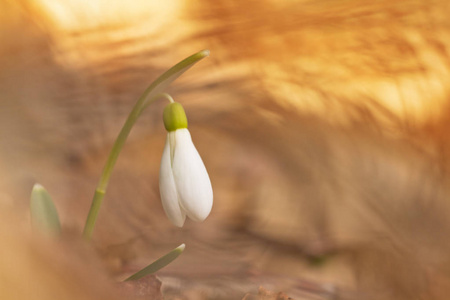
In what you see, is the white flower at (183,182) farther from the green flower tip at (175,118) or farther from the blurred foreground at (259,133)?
the blurred foreground at (259,133)

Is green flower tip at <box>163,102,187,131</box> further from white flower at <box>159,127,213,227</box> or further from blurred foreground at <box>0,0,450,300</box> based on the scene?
blurred foreground at <box>0,0,450,300</box>

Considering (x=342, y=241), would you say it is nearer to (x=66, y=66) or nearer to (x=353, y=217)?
(x=353, y=217)

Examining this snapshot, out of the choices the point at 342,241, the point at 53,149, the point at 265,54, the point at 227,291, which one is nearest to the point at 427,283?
the point at 342,241

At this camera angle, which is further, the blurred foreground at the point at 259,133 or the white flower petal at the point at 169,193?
the blurred foreground at the point at 259,133

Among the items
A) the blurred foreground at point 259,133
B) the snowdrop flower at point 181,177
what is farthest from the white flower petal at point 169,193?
the blurred foreground at point 259,133

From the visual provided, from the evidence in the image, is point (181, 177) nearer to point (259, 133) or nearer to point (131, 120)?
point (131, 120)

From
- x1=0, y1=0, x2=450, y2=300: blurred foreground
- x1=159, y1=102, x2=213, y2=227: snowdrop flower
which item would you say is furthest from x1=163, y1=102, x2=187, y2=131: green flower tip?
x1=0, y1=0, x2=450, y2=300: blurred foreground

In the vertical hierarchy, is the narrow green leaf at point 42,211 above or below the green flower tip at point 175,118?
below
